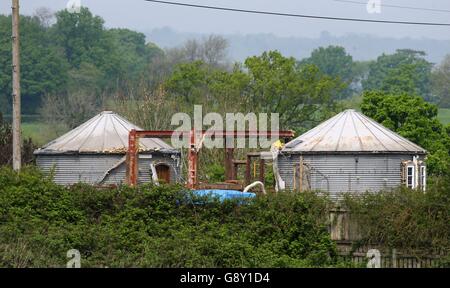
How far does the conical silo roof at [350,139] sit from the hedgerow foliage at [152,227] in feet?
38.9

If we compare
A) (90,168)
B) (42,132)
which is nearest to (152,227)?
(90,168)

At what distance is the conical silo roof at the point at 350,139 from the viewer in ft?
139

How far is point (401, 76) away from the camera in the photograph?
12825 centimetres

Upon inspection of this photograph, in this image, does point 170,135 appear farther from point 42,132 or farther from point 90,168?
point 42,132

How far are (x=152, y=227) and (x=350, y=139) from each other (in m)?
14.1

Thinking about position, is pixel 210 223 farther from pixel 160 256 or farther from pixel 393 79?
pixel 393 79

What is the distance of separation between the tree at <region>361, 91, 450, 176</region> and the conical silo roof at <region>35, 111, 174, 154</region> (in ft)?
53.2

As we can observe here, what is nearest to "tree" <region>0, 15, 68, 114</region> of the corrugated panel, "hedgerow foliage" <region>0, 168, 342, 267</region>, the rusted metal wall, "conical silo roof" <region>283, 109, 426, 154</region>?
the rusted metal wall

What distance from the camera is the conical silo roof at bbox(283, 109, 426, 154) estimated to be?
42.5 m

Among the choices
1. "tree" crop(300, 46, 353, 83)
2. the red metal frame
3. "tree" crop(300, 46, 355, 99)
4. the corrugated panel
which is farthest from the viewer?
"tree" crop(300, 46, 353, 83)

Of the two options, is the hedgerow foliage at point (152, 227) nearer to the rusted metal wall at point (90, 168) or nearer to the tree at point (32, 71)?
the rusted metal wall at point (90, 168)

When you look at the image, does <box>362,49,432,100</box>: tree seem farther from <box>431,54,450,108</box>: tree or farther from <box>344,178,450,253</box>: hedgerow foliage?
<box>344,178,450,253</box>: hedgerow foliage
